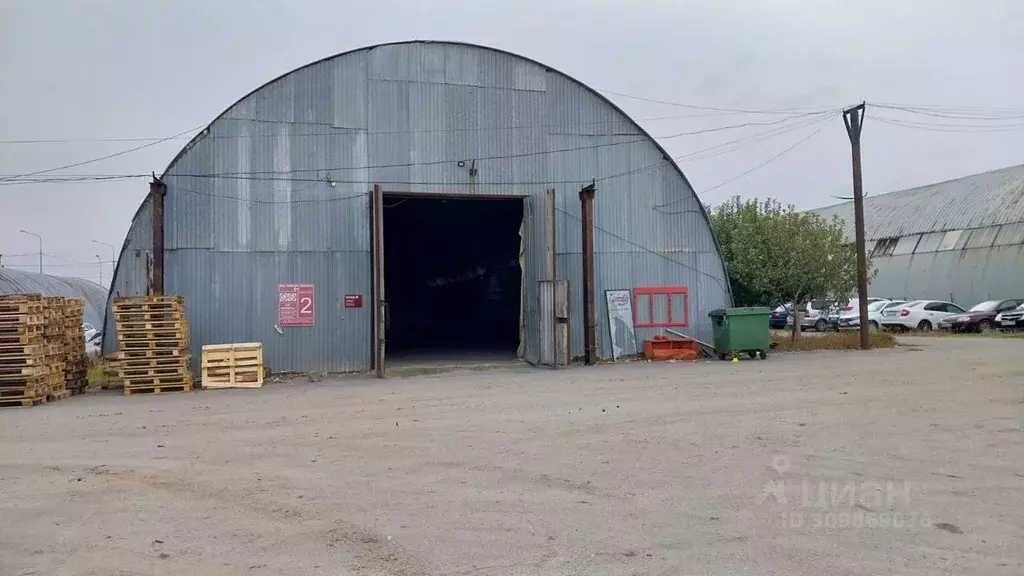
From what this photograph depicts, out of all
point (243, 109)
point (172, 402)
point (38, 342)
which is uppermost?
point (243, 109)

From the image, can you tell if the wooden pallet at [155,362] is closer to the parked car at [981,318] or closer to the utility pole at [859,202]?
the utility pole at [859,202]

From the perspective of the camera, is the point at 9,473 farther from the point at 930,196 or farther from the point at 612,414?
the point at 930,196

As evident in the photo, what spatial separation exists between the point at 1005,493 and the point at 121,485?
8316 mm

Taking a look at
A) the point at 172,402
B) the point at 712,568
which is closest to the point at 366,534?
the point at 712,568

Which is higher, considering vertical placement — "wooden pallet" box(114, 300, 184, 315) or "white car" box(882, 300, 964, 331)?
"wooden pallet" box(114, 300, 184, 315)

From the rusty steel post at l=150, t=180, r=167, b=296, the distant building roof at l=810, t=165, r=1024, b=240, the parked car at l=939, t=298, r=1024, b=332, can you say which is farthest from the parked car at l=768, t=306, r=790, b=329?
the rusty steel post at l=150, t=180, r=167, b=296

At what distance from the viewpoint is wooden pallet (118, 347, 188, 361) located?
15609mm

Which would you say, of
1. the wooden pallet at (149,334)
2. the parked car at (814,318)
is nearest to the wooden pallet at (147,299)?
the wooden pallet at (149,334)

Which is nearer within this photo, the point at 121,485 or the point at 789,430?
the point at 121,485

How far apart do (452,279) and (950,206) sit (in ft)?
103

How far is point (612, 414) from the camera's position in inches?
434

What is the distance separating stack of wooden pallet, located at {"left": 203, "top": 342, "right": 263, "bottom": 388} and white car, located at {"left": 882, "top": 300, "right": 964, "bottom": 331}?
92.4 feet

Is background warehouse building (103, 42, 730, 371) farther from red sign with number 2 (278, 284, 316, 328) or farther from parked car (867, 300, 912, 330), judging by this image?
parked car (867, 300, 912, 330)

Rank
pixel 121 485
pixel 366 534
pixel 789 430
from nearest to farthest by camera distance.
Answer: pixel 366 534, pixel 121 485, pixel 789 430
